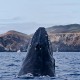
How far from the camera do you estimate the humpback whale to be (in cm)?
2975

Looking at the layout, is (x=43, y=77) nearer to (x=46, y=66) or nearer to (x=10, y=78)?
(x=46, y=66)

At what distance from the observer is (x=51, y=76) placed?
98.0 ft

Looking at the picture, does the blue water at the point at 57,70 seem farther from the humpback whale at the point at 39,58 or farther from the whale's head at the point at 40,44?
the whale's head at the point at 40,44

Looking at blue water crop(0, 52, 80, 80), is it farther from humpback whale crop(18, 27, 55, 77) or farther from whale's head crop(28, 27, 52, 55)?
whale's head crop(28, 27, 52, 55)

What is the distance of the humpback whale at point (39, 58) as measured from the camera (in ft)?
97.6

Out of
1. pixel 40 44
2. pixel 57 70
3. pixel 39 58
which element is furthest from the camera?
pixel 57 70

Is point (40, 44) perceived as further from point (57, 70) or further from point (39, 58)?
point (57, 70)

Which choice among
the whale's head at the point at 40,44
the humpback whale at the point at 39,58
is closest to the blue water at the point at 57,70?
the humpback whale at the point at 39,58

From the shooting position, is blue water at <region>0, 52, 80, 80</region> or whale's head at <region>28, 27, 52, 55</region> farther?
blue water at <region>0, 52, 80, 80</region>

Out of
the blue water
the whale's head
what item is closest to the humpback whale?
the whale's head

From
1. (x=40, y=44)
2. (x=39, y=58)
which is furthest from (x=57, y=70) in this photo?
(x=39, y=58)

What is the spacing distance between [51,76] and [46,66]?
90cm

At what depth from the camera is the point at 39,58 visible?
30.0 m

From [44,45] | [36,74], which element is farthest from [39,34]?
[36,74]
